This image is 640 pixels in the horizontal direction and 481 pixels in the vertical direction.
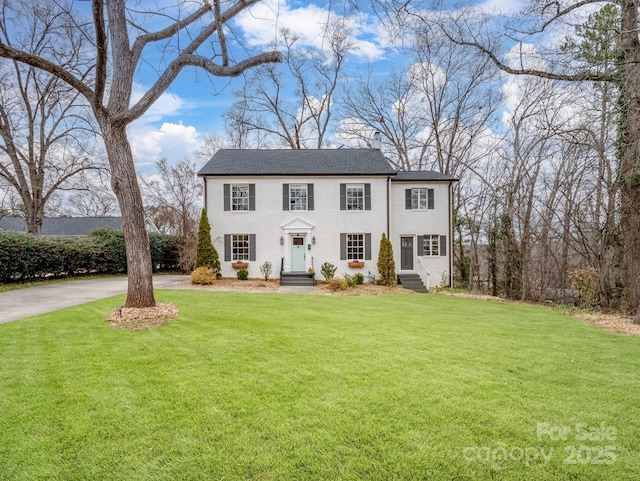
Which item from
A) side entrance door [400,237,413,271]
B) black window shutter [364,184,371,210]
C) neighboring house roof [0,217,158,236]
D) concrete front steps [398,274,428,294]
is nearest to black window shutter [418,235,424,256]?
side entrance door [400,237,413,271]

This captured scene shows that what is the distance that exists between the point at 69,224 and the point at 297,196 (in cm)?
2577

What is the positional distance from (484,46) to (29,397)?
13.5m

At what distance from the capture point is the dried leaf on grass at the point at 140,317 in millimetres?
5957

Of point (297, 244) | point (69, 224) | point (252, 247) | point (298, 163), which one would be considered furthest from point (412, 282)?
point (69, 224)

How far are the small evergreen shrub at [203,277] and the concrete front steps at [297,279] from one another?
304cm

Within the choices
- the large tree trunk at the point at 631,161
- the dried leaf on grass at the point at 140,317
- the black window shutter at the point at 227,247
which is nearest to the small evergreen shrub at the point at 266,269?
the black window shutter at the point at 227,247

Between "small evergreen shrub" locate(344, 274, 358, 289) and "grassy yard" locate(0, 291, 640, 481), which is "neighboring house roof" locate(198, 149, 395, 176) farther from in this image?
"grassy yard" locate(0, 291, 640, 481)

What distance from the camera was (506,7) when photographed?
8953 millimetres

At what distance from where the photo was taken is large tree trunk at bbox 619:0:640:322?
24.3ft

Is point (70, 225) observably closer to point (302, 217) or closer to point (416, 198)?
point (302, 217)

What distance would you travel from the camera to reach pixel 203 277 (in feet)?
43.2

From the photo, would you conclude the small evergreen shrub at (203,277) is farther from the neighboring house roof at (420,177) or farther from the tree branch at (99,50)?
the neighboring house roof at (420,177)

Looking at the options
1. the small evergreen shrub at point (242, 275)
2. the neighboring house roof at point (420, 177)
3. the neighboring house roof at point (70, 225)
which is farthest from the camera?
the neighboring house roof at point (70, 225)

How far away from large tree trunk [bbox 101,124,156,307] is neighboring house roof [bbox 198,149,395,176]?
8.05 meters
